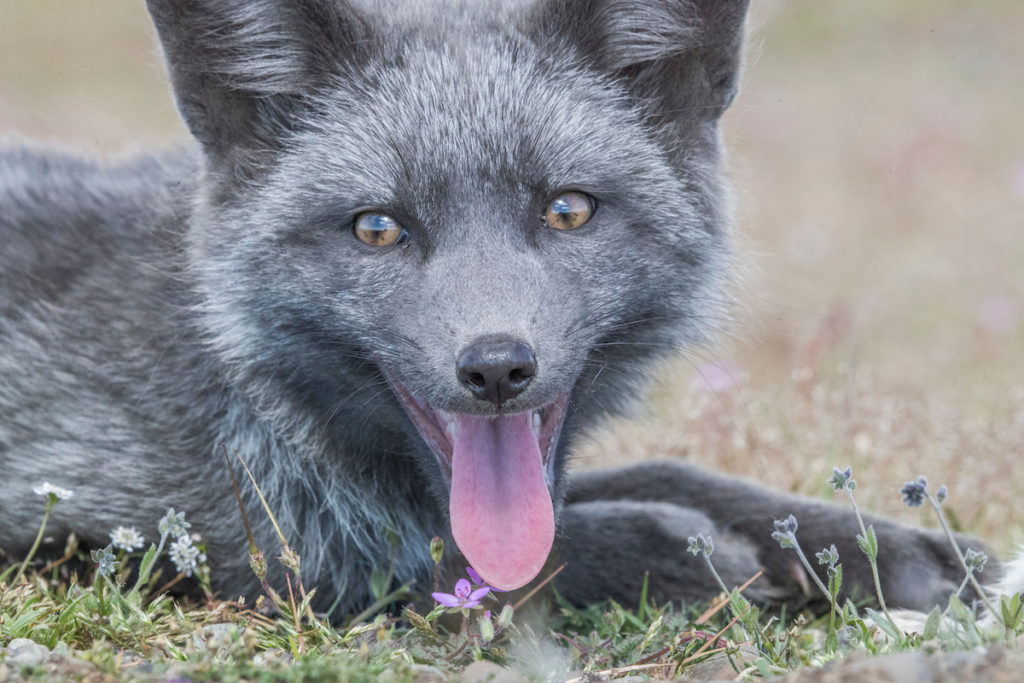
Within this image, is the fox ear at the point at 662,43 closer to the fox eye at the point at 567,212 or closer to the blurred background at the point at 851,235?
the blurred background at the point at 851,235

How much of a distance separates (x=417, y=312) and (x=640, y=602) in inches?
44.0

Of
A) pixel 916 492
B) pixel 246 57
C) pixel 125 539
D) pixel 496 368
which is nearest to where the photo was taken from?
pixel 496 368

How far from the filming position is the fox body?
2.81m

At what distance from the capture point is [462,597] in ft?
8.27

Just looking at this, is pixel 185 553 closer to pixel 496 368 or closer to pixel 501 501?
pixel 501 501

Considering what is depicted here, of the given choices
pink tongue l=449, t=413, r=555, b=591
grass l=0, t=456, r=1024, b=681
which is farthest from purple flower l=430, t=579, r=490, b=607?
pink tongue l=449, t=413, r=555, b=591

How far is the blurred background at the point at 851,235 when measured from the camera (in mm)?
4270

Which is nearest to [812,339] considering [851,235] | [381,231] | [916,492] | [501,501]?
[916,492]

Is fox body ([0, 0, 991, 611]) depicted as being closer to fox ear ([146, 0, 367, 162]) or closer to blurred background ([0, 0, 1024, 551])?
fox ear ([146, 0, 367, 162])

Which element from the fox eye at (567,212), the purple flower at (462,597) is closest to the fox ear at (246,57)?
the fox eye at (567,212)

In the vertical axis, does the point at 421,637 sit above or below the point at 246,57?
below

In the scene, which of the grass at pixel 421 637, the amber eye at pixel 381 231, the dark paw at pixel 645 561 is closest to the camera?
the grass at pixel 421 637

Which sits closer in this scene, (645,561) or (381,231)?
(381,231)

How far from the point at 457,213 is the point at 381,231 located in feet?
0.67
